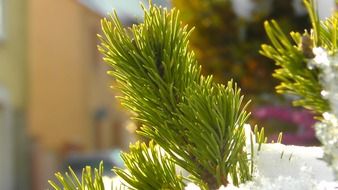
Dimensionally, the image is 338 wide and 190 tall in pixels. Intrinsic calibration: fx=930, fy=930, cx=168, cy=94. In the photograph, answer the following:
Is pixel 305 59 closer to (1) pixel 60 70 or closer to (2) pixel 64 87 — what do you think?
(1) pixel 60 70

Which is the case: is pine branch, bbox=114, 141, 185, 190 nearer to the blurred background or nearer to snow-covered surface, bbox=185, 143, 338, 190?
snow-covered surface, bbox=185, 143, 338, 190

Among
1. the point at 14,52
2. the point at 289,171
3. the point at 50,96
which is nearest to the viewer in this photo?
the point at 289,171

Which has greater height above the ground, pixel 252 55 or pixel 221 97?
pixel 252 55

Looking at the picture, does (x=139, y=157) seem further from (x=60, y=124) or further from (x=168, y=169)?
(x=60, y=124)

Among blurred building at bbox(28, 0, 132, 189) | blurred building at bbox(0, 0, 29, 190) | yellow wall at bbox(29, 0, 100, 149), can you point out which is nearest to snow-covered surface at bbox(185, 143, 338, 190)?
blurred building at bbox(0, 0, 29, 190)

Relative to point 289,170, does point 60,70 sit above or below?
above

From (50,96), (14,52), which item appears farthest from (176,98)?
(50,96)

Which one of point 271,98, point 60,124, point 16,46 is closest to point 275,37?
point 271,98

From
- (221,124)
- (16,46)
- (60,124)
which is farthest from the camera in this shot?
(60,124)
